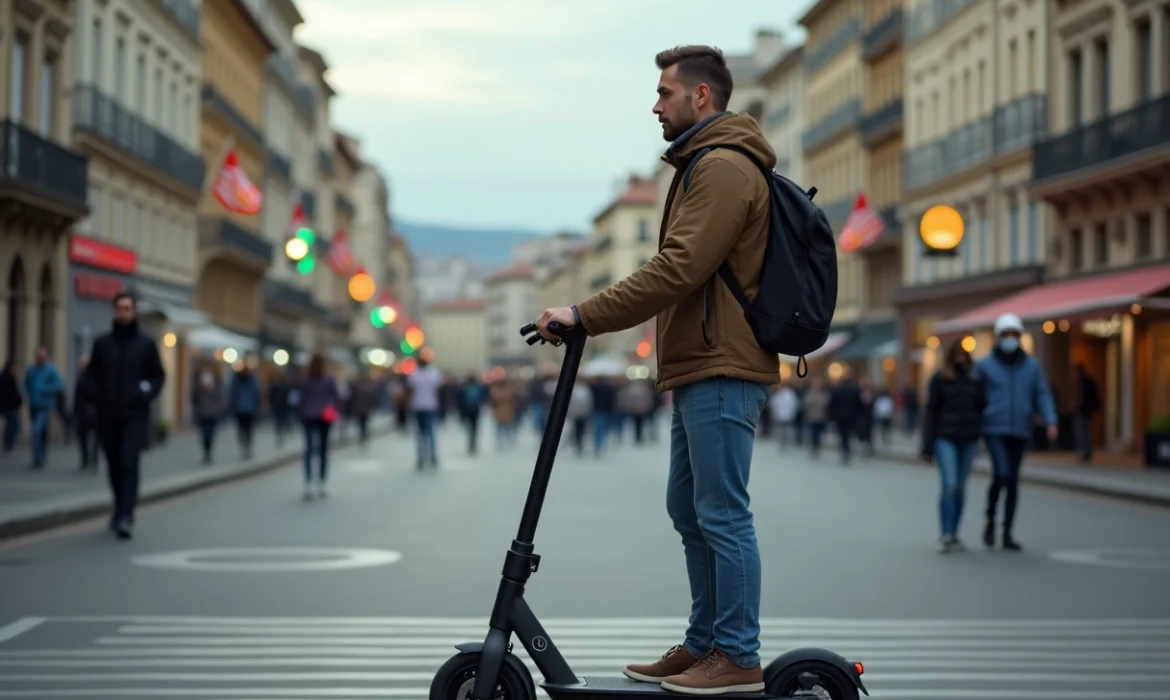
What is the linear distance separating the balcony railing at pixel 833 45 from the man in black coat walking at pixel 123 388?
64.6 meters

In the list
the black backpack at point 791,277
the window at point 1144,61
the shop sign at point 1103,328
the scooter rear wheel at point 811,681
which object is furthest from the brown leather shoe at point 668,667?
the window at point 1144,61

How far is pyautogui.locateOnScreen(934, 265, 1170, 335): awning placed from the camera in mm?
33344

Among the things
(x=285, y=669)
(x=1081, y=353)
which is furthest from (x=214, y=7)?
(x=285, y=669)

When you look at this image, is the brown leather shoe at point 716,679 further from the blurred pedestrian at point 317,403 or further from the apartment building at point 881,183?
the apartment building at point 881,183

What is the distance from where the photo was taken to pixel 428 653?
9523 mm

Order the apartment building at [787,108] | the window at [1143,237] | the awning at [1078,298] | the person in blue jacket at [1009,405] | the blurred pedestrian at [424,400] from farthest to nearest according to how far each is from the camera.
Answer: the apartment building at [787,108]
the window at [1143,237]
the blurred pedestrian at [424,400]
the awning at [1078,298]
the person in blue jacket at [1009,405]

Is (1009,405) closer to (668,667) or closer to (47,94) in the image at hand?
(668,667)

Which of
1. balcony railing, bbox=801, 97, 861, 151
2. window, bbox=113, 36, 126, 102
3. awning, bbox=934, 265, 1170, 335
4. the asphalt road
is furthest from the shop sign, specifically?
balcony railing, bbox=801, 97, 861, 151

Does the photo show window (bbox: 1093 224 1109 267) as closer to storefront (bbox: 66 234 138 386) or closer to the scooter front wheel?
storefront (bbox: 66 234 138 386)

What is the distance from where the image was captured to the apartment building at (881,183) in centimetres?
6969

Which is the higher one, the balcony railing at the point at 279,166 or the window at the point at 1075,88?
the balcony railing at the point at 279,166

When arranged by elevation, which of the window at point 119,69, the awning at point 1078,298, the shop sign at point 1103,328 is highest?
the window at point 119,69

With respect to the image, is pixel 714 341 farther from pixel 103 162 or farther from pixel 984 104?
pixel 984 104

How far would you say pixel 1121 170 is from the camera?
3894cm
